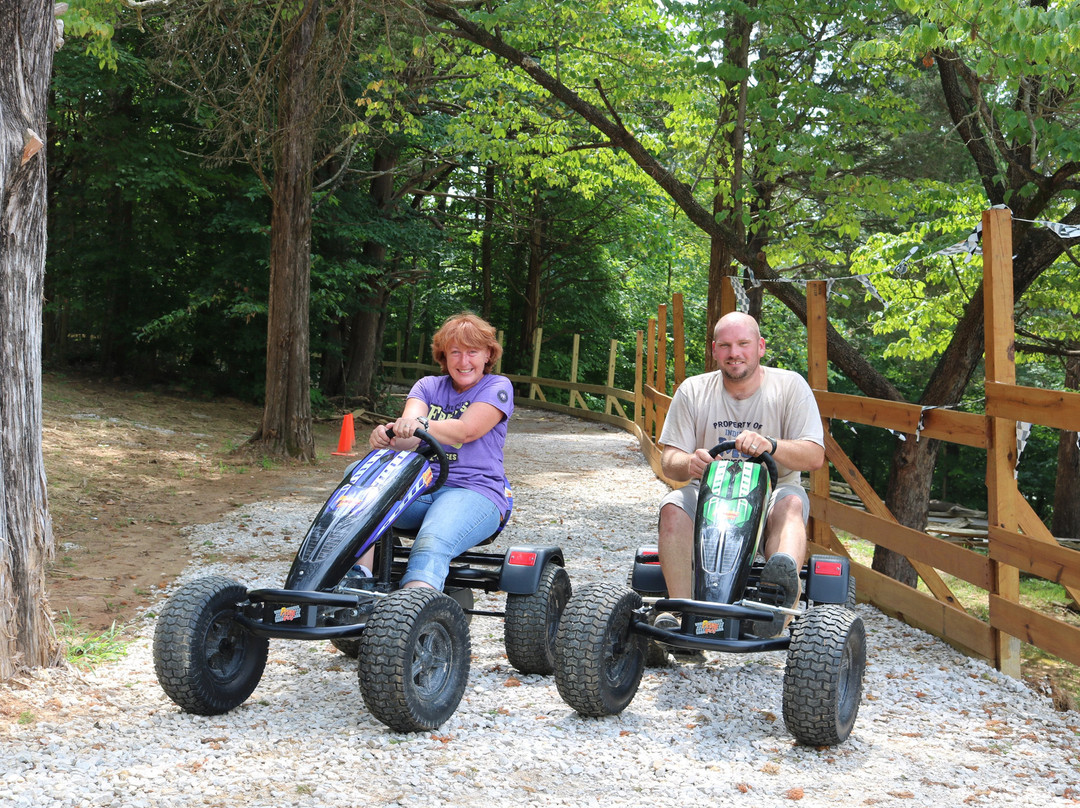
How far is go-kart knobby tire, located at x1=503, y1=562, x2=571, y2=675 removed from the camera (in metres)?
3.83

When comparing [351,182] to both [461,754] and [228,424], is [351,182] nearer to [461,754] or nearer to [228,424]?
[228,424]

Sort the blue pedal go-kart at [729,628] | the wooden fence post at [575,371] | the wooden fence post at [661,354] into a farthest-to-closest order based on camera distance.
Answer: the wooden fence post at [575,371] < the wooden fence post at [661,354] < the blue pedal go-kart at [729,628]

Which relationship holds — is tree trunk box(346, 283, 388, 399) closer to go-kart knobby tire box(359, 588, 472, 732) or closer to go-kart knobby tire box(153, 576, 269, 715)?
go-kart knobby tire box(153, 576, 269, 715)

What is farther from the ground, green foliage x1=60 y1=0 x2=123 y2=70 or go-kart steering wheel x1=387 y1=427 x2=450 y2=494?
green foliage x1=60 y1=0 x2=123 y2=70

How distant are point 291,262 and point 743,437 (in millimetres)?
8209

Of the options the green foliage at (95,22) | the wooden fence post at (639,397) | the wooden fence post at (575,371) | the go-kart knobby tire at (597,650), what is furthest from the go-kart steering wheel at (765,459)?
the wooden fence post at (575,371)

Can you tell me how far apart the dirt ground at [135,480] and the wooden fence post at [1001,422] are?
4034 mm

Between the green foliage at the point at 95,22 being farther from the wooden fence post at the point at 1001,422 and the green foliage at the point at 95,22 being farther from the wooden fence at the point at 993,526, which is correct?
the wooden fence post at the point at 1001,422

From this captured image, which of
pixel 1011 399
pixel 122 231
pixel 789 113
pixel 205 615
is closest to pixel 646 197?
pixel 122 231

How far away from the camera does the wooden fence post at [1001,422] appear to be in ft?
13.6

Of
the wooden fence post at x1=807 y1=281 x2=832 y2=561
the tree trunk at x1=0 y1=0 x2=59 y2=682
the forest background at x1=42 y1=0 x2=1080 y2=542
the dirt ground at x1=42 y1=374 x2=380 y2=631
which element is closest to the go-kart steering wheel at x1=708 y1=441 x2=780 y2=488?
→ the wooden fence post at x1=807 y1=281 x2=832 y2=561

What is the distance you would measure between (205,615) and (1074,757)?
291 centimetres

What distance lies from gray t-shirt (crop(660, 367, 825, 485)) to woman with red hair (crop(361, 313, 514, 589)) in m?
0.71

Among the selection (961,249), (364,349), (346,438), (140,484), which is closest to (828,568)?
(961,249)
